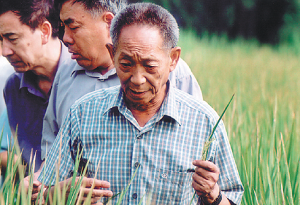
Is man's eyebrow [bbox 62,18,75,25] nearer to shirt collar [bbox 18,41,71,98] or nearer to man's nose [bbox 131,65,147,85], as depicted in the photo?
shirt collar [bbox 18,41,71,98]

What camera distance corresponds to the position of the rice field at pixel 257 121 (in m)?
1.67

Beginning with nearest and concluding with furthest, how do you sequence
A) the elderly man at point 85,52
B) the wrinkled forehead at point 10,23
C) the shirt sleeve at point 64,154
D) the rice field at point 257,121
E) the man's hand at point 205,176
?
the man's hand at point 205,176 → the shirt sleeve at point 64,154 → the rice field at point 257,121 → the elderly man at point 85,52 → the wrinkled forehead at point 10,23

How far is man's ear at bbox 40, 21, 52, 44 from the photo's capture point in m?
2.33

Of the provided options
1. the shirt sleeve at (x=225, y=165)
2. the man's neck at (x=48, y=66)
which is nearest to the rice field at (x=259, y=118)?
the shirt sleeve at (x=225, y=165)

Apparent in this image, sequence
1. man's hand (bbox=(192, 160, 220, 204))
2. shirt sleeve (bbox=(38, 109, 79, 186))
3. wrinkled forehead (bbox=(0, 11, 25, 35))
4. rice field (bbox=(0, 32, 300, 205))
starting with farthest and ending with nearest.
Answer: wrinkled forehead (bbox=(0, 11, 25, 35)) < rice field (bbox=(0, 32, 300, 205)) < shirt sleeve (bbox=(38, 109, 79, 186)) < man's hand (bbox=(192, 160, 220, 204))

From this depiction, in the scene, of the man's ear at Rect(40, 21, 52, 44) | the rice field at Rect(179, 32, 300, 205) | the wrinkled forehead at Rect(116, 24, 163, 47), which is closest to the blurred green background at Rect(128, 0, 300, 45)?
the rice field at Rect(179, 32, 300, 205)

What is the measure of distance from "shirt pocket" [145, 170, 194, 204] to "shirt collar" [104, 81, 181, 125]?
20 cm

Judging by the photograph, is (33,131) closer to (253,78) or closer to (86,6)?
(86,6)

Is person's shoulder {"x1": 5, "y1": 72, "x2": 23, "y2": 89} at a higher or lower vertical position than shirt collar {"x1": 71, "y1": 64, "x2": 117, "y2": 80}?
higher

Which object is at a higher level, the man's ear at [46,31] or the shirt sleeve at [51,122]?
the man's ear at [46,31]

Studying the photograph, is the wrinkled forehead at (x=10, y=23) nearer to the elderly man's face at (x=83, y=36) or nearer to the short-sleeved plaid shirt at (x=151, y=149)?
the elderly man's face at (x=83, y=36)

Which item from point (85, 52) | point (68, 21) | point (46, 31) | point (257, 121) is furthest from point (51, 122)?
point (257, 121)

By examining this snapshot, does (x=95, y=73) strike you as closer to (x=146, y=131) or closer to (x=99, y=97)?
(x=99, y=97)

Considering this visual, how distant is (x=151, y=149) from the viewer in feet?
4.82
